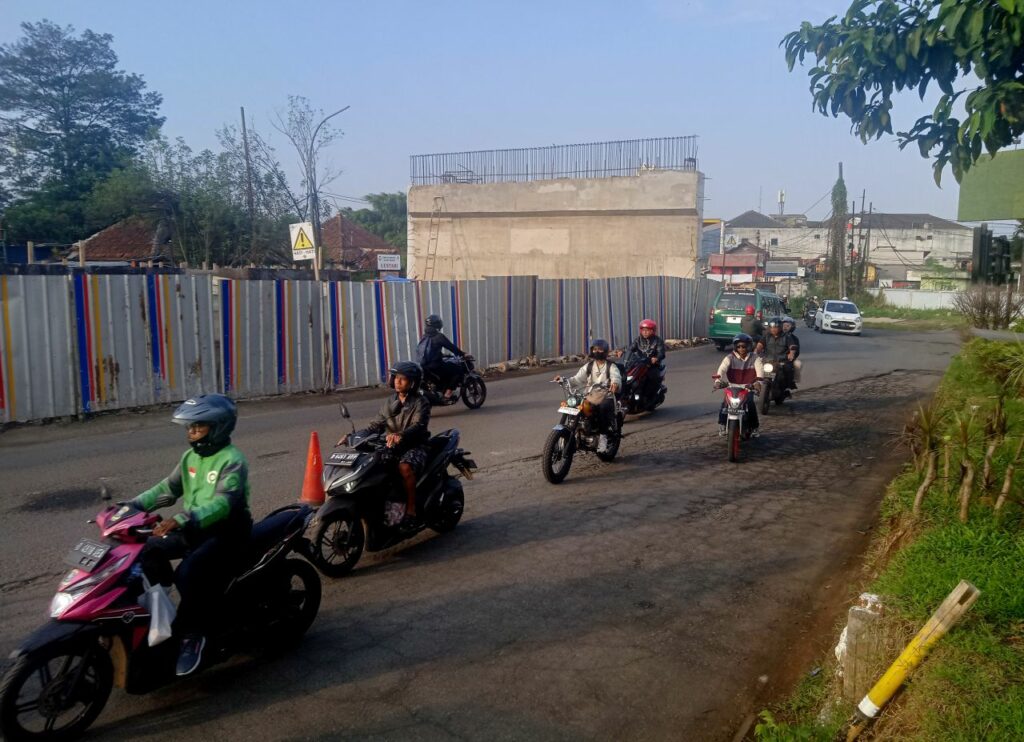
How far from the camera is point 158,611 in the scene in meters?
3.69

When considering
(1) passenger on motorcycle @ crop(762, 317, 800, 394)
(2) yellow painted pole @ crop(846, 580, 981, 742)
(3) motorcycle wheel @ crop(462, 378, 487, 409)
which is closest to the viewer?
(2) yellow painted pole @ crop(846, 580, 981, 742)

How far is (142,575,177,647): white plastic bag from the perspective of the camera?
12.0 feet

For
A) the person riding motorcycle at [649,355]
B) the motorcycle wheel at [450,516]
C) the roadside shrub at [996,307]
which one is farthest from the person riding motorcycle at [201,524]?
the roadside shrub at [996,307]

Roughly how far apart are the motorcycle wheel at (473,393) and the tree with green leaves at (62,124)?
109 feet

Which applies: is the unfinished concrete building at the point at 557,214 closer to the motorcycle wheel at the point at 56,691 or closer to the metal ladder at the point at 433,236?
the metal ladder at the point at 433,236

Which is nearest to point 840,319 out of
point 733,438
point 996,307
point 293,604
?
point 996,307

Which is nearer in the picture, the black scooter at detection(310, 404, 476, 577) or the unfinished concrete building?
the black scooter at detection(310, 404, 476, 577)

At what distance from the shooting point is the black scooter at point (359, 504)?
18.3 ft

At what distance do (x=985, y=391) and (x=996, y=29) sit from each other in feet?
16.3

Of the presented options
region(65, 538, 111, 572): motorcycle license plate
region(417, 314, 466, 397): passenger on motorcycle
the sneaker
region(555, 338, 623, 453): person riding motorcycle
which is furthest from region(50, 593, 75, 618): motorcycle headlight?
region(417, 314, 466, 397): passenger on motorcycle

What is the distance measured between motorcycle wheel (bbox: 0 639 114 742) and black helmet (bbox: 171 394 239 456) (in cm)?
113

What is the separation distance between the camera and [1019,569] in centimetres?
463

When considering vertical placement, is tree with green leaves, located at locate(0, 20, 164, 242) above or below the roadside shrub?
above

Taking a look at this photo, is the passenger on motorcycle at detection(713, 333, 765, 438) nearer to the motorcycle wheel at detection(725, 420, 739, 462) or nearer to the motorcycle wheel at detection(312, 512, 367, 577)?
the motorcycle wheel at detection(725, 420, 739, 462)
